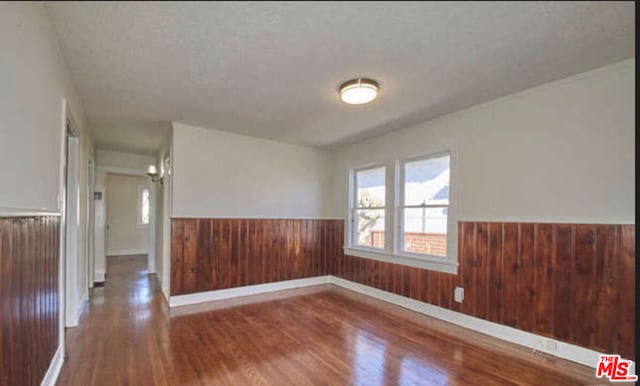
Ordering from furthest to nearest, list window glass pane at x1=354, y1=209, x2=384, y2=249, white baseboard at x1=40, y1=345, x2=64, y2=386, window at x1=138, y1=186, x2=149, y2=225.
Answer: window at x1=138, y1=186, x2=149, y2=225
window glass pane at x1=354, y1=209, x2=384, y2=249
white baseboard at x1=40, y1=345, x2=64, y2=386

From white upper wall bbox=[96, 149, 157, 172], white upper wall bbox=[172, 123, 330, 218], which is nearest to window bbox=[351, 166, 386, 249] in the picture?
white upper wall bbox=[172, 123, 330, 218]

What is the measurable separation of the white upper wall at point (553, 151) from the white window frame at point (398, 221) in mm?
98

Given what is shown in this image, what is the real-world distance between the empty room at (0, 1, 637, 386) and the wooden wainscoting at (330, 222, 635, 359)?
16mm

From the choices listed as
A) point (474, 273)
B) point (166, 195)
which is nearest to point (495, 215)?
point (474, 273)

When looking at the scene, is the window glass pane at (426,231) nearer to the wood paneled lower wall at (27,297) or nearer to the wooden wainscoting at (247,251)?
the wooden wainscoting at (247,251)

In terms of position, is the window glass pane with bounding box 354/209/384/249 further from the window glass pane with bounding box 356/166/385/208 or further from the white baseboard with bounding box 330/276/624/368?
the white baseboard with bounding box 330/276/624/368

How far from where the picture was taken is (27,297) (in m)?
1.64

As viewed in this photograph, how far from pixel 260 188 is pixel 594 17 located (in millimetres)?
4022

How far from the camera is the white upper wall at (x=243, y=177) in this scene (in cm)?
409

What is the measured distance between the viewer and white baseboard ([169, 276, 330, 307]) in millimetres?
3991

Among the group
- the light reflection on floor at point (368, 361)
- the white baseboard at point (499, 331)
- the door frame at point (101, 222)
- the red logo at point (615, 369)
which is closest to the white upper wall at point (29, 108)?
the light reflection on floor at point (368, 361)

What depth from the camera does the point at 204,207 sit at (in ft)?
13.9

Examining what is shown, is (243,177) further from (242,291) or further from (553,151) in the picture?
(553,151)

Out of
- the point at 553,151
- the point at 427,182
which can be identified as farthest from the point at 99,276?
the point at 553,151
